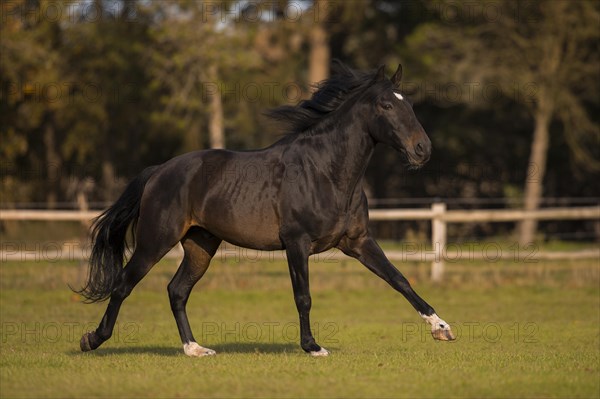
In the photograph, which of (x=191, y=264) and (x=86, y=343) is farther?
(x=191, y=264)

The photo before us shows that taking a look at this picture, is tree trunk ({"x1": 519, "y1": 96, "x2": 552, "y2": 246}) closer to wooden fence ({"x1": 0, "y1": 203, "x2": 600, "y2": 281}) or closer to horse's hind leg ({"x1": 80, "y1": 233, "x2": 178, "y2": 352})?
wooden fence ({"x1": 0, "y1": 203, "x2": 600, "y2": 281})

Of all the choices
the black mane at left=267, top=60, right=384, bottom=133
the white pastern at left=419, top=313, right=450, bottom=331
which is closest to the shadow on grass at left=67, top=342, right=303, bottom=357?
the white pastern at left=419, top=313, right=450, bottom=331

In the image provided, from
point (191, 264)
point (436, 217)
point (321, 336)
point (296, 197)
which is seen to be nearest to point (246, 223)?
point (296, 197)

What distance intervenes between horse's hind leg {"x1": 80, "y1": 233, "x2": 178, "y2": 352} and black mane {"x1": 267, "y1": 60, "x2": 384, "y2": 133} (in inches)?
57.8

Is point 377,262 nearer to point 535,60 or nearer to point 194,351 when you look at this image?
point 194,351

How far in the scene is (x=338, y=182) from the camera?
26.1 feet

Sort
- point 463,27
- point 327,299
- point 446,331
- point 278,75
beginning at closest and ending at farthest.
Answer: point 446,331 → point 327,299 → point 463,27 → point 278,75

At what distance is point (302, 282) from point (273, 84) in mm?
19376

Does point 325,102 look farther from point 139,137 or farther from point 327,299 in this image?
point 139,137

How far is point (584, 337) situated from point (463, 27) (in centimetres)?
1643

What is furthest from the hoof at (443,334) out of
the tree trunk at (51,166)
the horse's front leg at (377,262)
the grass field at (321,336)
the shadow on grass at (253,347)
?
the tree trunk at (51,166)

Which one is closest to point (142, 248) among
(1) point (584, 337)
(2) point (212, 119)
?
(1) point (584, 337)

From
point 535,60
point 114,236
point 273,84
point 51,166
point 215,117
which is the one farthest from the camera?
point 51,166

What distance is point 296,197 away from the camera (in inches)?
311
